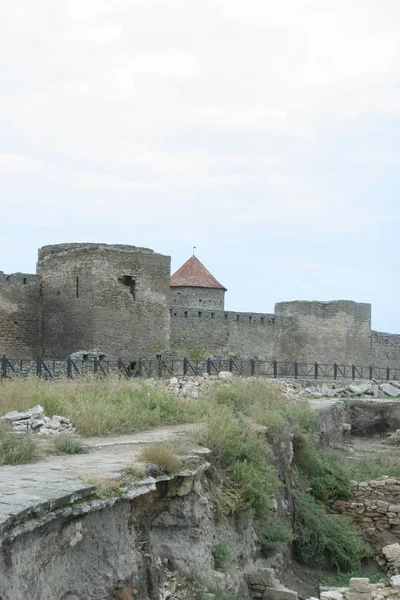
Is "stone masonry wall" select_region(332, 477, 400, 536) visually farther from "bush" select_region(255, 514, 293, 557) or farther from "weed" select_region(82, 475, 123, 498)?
"weed" select_region(82, 475, 123, 498)

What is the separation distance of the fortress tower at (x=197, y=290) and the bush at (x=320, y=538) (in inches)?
1014

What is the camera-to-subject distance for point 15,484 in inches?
229

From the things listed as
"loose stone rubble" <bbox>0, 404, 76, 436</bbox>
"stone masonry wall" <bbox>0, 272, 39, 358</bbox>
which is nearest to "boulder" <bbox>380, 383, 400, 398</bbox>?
"stone masonry wall" <bbox>0, 272, 39, 358</bbox>

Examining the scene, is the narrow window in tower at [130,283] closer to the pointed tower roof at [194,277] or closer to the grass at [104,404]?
the grass at [104,404]

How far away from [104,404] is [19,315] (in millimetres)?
15542

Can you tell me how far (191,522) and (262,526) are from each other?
76.3 inches

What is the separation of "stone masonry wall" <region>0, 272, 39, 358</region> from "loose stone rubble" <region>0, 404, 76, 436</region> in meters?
15.6

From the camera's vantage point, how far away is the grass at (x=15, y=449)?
7156 millimetres

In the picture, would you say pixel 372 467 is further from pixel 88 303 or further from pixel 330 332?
pixel 330 332

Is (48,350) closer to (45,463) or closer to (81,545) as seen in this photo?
(45,463)

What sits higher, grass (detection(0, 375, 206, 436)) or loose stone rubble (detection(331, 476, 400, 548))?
grass (detection(0, 375, 206, 436))

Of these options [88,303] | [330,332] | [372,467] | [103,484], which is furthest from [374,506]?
[330,332]

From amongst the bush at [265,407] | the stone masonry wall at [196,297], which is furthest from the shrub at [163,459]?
the stone masonry wall at [196,297]

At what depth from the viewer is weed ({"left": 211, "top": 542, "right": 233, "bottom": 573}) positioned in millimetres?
7559
